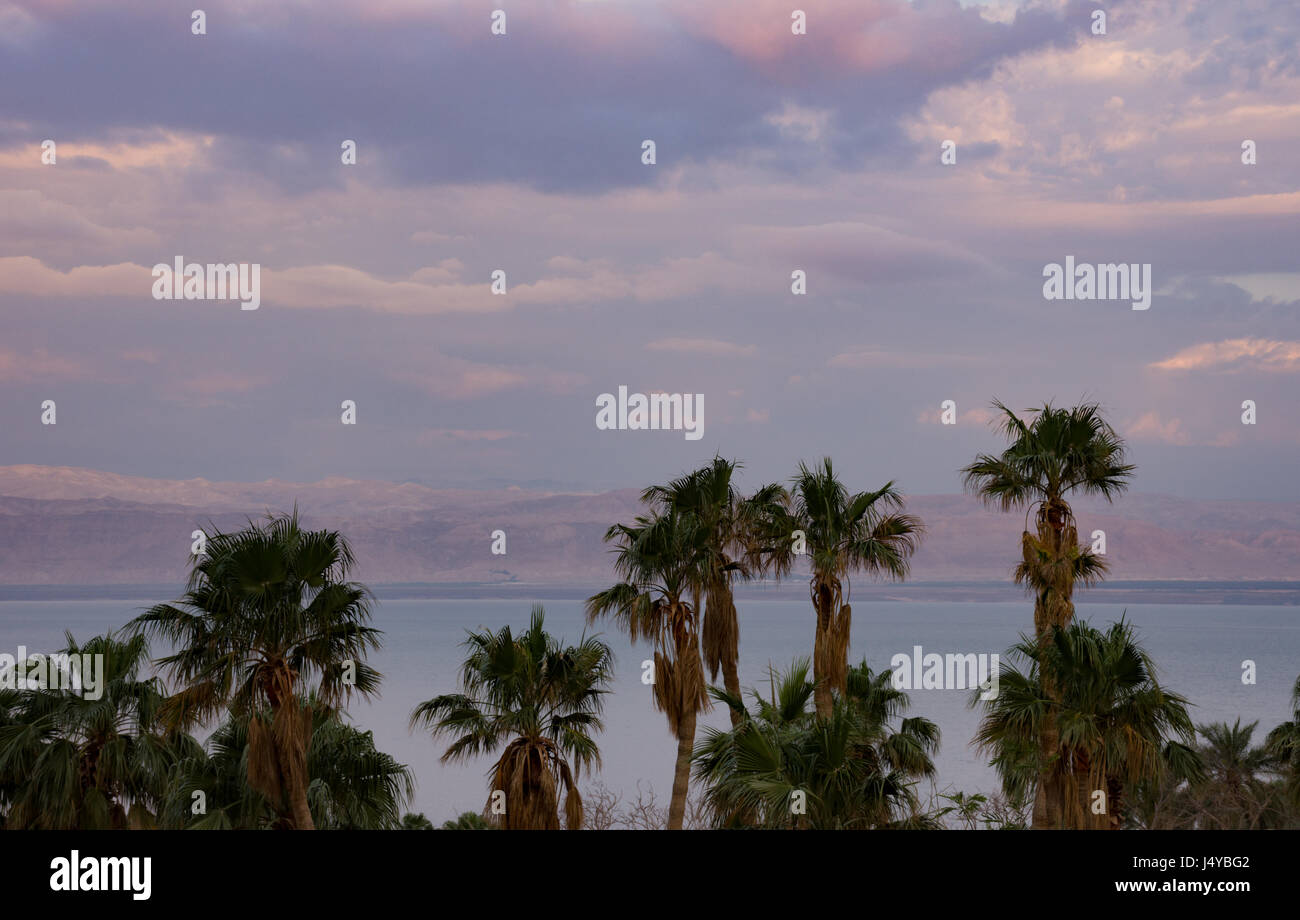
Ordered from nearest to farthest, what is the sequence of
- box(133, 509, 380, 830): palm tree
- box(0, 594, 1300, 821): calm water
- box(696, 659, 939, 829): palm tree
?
1. box(696, 659, 939, 829): palm tree
2. box(133, 509, 380, 830): palm tree
3. box(0, 594, 1300, 821): calm water

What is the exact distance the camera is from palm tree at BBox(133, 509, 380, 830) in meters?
15.8

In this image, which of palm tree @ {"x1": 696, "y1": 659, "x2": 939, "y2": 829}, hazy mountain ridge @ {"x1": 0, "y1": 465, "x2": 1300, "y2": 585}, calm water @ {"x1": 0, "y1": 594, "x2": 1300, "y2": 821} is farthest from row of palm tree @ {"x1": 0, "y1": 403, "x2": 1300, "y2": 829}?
hazy mountain ridge @ {"x1": 0, "y1": 465, "x2": 1300, "y2": 585}

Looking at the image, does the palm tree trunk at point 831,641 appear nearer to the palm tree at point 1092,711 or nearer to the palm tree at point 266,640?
the palm tree at point 1092,711

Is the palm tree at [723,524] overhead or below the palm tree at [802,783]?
overhead

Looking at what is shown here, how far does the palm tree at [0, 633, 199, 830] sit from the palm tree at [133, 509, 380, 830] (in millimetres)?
1466

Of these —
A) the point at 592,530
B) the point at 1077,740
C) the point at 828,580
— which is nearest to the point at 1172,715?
the point at 1077,740

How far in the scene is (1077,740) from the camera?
15211 millimetres

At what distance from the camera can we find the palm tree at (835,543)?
886 inches

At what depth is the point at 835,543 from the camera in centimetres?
2309

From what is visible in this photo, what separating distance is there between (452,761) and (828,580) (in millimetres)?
8272

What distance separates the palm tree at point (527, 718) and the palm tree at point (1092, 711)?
6.40 m

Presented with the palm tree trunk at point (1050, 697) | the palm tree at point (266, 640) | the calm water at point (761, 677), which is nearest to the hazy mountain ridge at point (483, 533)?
the calm water at point (761, 677)

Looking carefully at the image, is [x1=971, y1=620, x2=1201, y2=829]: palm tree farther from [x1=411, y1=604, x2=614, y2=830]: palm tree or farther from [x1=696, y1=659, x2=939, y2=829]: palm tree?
[x1=411, y1=604, x2=614, y2=830]: palm tree

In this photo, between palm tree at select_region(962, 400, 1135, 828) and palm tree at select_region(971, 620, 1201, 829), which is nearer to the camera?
palm tree at select_region(971, 620, 1201, 829)
